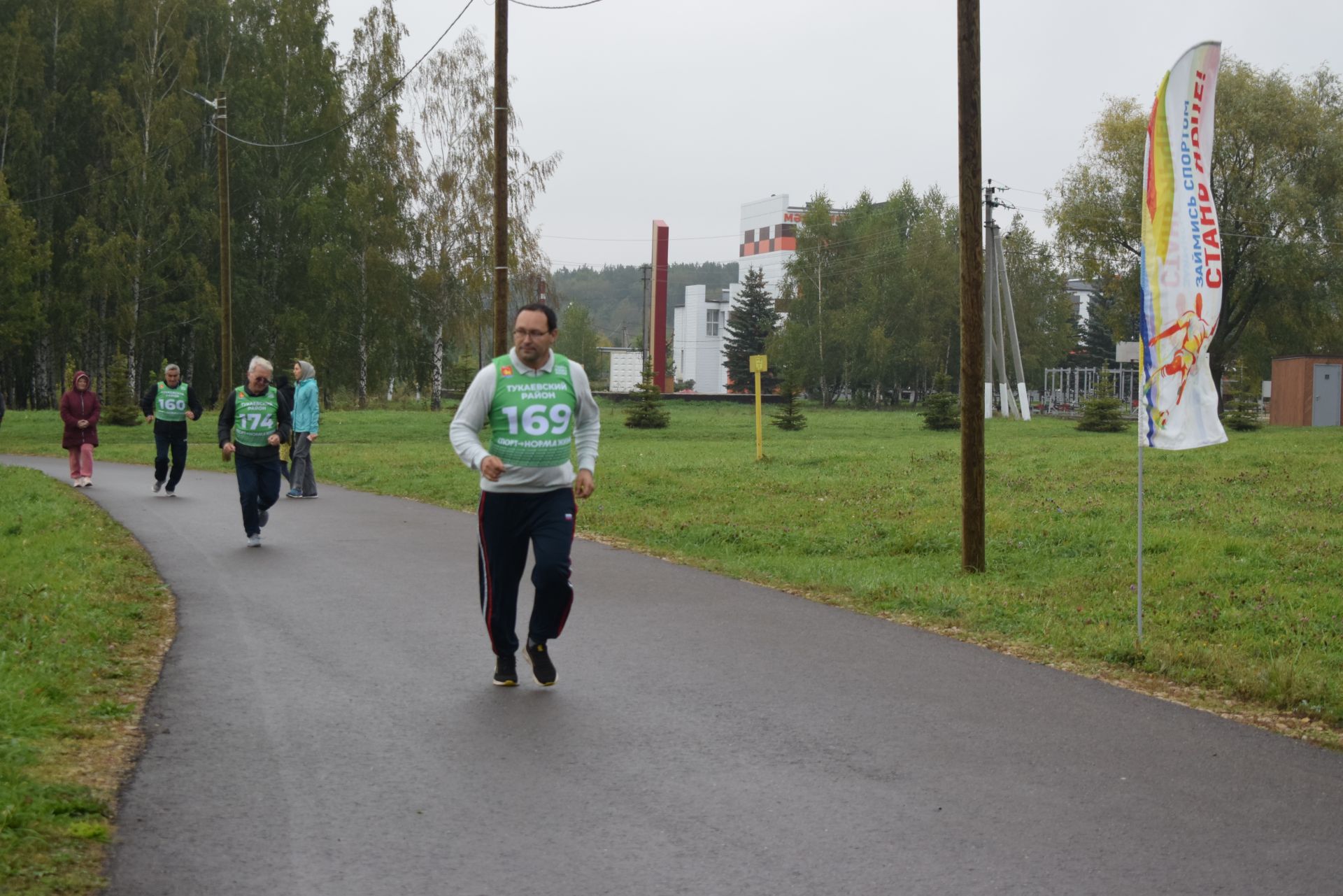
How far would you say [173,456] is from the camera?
18.5 m

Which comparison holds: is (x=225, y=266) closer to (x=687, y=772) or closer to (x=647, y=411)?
(x=647, y=411)

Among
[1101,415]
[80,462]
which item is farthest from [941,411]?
[80,462]

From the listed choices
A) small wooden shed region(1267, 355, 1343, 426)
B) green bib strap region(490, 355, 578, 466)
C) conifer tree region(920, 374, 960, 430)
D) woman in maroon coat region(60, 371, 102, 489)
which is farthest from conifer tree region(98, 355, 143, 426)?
small wooden shed region(1267, 355, 1343, 426)

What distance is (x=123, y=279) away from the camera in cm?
4616

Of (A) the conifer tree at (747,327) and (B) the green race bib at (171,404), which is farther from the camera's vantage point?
(A) the conifer tree at (747,327)

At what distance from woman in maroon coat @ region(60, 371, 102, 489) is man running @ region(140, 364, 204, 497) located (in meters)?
1.28

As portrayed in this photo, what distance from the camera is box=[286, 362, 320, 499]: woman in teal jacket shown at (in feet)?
59.5

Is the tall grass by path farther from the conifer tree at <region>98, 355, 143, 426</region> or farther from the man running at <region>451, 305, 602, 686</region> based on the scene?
the conifer tree at <region>98, 355, 143, 426</region>

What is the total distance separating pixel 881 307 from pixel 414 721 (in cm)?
7774

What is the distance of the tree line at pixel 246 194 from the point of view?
47344 millimetres

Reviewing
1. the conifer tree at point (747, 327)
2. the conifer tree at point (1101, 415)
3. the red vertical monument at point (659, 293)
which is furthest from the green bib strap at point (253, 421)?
the conifer tree at point (747, 327)

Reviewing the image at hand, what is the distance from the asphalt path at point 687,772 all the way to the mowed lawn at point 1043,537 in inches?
36.3

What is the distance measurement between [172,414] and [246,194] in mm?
37361

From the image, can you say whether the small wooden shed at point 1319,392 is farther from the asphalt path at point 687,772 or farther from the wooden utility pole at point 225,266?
the asphalt path at point 687,772
